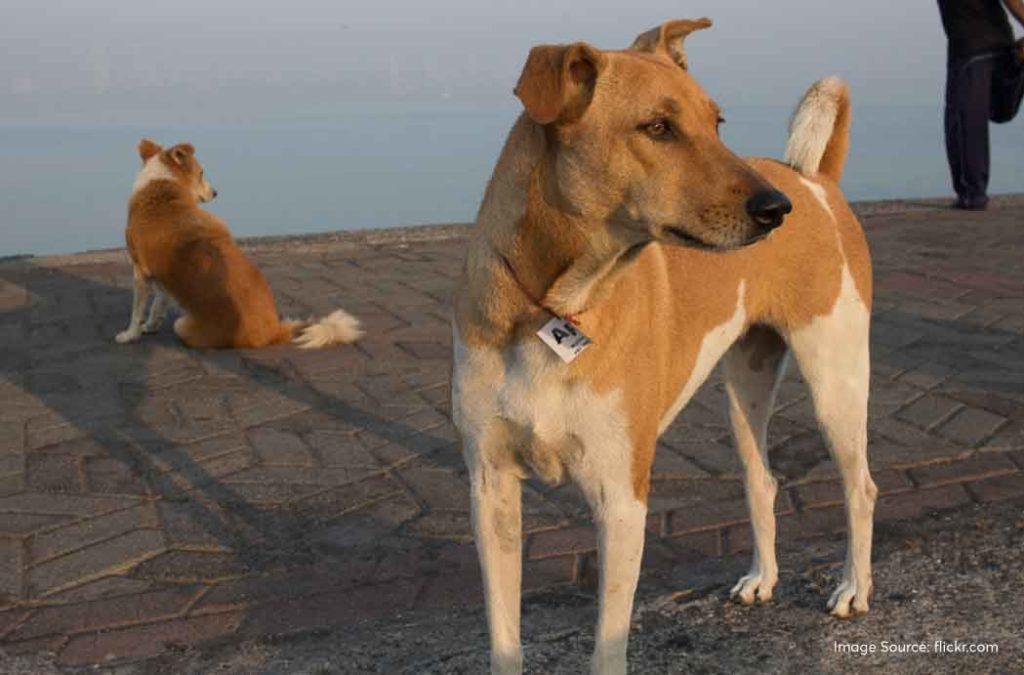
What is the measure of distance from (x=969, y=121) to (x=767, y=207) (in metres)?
9.60

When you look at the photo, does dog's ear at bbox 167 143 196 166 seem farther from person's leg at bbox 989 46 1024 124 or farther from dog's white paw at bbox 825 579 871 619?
person's leg at bbox 989 46 1024 124

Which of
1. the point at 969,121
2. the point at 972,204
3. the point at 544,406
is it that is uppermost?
the point at 544,406

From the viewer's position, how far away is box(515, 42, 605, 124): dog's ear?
269 cm

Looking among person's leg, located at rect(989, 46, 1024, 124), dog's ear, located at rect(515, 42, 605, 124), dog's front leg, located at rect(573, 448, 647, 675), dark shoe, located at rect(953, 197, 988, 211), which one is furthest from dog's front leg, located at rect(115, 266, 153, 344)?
dark shoe, located at rect(953, 197, 988, 211)

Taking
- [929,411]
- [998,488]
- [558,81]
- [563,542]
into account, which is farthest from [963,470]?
[558,81]

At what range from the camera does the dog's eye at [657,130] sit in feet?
9.03

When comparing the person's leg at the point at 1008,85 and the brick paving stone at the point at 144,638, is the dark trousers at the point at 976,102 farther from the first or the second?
the brick paving stone at the point at 144,638

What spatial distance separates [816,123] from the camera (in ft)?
12.8

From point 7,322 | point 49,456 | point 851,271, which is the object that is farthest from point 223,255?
point 851,271

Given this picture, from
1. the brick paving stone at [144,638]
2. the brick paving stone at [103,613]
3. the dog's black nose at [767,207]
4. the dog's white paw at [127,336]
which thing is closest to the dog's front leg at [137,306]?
the dog's white paw at [127,336]

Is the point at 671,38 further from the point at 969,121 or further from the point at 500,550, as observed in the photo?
the point at 969,121

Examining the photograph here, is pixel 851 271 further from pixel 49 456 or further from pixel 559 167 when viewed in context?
pixel 49 456

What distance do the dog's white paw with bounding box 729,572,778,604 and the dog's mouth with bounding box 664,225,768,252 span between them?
1.53 metres

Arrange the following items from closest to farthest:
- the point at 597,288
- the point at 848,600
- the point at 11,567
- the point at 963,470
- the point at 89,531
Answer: the point at 597,288
the point at 848,600
the point at 11,567
the point at 89,531
the point at 963,470
